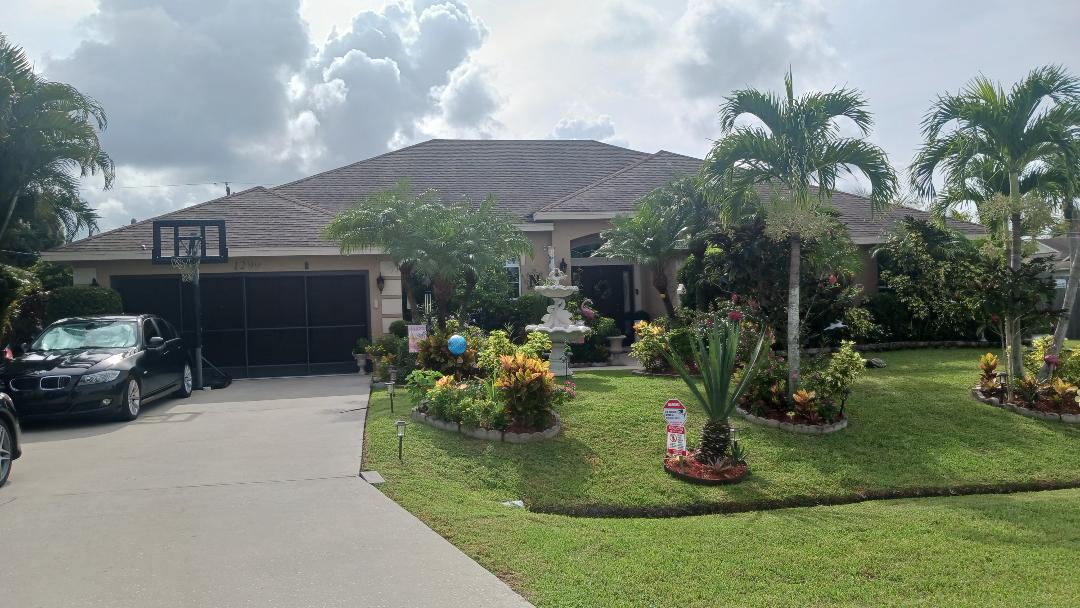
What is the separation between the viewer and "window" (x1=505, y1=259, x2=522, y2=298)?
17833mm

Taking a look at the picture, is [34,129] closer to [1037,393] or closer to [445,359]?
[445,359]

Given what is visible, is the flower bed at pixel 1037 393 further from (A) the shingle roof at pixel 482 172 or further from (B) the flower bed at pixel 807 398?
(A) the shingle roof at pixel 482 172

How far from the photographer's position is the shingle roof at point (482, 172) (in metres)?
19.4

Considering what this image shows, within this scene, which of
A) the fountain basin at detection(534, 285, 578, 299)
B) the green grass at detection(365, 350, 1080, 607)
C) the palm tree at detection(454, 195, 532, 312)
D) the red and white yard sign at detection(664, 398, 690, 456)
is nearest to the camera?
the green grass at detection(365, 350, 1080, 607)

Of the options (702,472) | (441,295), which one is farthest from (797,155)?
(441,295)

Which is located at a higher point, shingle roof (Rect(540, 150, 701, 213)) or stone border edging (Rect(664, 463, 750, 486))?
shingle roof (Rect(540, 150, 701, 213))

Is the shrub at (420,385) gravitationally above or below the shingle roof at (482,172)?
below

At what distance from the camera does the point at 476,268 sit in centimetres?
1402

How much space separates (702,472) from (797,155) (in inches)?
177

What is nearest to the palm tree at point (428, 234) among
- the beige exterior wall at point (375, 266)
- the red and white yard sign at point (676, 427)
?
A: the beige exterior wall at point (375, 266)

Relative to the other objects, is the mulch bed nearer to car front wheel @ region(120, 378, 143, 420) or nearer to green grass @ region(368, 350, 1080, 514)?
green grass @ region(368, 350, 1080, 514)

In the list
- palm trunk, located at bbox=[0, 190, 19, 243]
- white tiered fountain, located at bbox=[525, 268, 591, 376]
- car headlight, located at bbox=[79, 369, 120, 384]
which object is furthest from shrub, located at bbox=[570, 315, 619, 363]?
palm trunk, located at bbox=[0, 190, 19, 243]

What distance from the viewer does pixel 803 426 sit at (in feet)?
31.0

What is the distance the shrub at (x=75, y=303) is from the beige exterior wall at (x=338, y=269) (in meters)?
1.40
